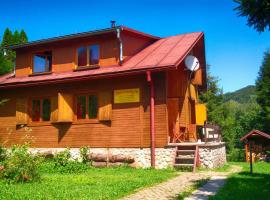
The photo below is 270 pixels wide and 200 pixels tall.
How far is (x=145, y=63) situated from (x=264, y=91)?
17.8 metres

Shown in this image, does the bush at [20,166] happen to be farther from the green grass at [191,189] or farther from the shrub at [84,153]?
the shrub at [84,153]

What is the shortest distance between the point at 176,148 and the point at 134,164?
1991 millimetres

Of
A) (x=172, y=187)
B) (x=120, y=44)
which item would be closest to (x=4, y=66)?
(x=120, y=44)

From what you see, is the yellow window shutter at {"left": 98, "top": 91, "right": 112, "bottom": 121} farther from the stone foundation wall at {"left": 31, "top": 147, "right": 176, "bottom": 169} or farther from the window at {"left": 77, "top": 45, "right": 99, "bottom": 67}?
the window at {"left": 77, "top": 45, "right": 99, "bottom": 67}

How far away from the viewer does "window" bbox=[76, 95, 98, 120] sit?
674 inches

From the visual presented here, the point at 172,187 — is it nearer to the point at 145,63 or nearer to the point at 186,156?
the point at 186,156

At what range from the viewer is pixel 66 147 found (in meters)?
17.4

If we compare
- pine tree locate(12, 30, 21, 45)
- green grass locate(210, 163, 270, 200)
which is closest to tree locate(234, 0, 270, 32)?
green grass locate(210, 163, 270, 200)

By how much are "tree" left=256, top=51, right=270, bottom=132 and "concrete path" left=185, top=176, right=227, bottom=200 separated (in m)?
18.3

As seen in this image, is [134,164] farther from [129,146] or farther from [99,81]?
[99,81]

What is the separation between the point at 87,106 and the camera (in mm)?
17281

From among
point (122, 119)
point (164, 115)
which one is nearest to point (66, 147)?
point (122, 119)

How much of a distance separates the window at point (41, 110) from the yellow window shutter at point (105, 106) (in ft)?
10.1

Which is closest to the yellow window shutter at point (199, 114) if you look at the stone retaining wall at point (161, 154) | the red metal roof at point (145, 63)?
the stone retaining wall at point (161, 154)
